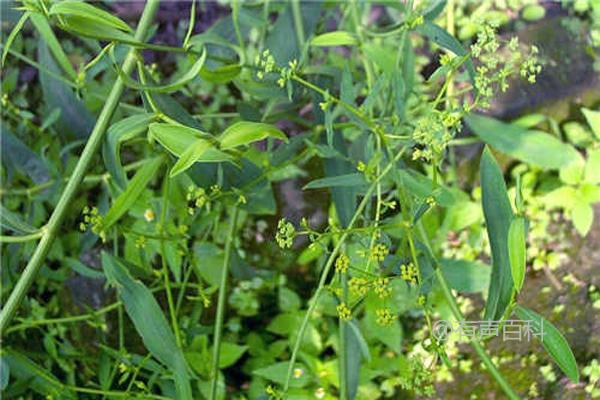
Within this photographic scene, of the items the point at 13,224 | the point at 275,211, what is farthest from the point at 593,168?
the point at 13,224

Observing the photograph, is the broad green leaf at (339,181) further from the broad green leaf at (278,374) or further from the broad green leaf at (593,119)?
the broad green leaf at (593,119)

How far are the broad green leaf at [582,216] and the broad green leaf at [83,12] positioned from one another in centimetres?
75

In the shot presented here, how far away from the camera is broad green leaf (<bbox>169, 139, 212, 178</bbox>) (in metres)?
0.69

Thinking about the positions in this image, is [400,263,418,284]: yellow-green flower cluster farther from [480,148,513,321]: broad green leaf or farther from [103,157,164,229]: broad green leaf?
[103,157,164,229]: broad green leaf

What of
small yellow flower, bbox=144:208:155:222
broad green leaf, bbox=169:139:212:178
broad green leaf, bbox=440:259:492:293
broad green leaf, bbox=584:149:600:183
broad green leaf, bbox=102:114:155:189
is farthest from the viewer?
broad green leaf, bbox=584:149:600:183

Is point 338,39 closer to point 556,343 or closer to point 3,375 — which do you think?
point 556,343

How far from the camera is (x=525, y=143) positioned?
4.17 feet

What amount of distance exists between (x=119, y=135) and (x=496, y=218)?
371 millimetres

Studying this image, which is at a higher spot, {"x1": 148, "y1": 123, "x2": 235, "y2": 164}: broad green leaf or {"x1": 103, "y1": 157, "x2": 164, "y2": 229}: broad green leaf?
{"x1": 148, "y1": 123, "x2": 235, "y2": 164}: broad green leaf

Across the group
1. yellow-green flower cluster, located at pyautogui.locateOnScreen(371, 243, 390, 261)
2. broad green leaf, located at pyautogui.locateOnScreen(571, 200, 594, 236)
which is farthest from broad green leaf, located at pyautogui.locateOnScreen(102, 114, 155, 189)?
broad green leaf, located at pyautogui.locateOnScreen(571, 200, 594, 236)

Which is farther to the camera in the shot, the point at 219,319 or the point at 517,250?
the point at 219,319

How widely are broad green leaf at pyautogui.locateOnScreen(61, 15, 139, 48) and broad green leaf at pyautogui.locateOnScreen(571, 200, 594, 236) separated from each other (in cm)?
74

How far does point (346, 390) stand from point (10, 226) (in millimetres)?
421

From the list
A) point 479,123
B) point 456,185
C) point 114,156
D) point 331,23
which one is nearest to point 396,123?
point 114,156
